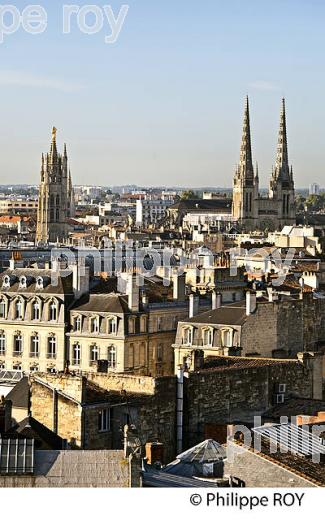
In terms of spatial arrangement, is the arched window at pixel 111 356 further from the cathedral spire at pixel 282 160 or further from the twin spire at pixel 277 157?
the cathedral spire at pixel 282 160

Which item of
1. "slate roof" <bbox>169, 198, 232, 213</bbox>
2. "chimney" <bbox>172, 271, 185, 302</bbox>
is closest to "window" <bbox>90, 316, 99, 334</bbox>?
"chimney" <bbox>172, 271, 185, 302</bbox>

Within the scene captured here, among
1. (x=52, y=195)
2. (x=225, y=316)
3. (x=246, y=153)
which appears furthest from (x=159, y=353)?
(x=246, y=153)

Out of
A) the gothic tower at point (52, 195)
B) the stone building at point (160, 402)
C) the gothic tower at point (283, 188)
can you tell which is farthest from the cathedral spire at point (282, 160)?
the stone building at point (160, 402)

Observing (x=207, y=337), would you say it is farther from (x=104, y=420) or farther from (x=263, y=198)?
(x=263, y=198)

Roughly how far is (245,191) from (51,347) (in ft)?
473

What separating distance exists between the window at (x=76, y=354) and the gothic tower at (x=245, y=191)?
139041mm

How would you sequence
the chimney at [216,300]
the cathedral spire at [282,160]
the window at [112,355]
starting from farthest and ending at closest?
the cathedral spire at [282,160] < the chimney at [216,300] < the window at [112,355]

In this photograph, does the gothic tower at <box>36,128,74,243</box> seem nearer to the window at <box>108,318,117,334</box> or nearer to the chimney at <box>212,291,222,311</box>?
the chimney at <box>212,291,222,311</box>

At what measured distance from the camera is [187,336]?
36469 millimetres

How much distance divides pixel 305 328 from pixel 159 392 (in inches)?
489

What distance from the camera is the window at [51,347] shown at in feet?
129

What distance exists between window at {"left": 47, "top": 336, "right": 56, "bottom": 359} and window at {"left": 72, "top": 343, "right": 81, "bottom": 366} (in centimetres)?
67

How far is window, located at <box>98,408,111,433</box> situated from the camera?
76.6 ft
